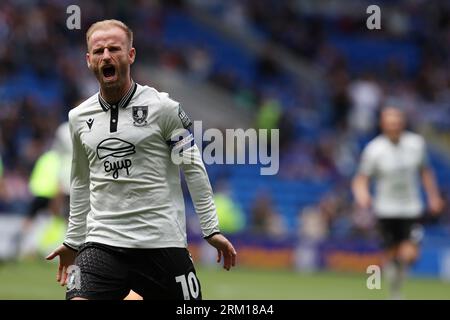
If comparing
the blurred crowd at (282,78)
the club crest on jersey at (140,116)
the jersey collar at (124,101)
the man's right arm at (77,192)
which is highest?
→ the blurred crowd at (282,78)

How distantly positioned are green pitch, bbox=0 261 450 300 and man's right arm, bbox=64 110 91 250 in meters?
5.70

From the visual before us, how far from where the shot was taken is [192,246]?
20.3m

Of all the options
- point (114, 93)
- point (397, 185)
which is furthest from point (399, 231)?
point (114, 93)

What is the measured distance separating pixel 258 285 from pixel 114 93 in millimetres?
9464

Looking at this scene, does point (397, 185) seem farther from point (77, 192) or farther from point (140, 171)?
point (140, 171)

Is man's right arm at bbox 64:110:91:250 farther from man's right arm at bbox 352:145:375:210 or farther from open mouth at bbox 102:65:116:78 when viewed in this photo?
man's right arm at bbox 352:145:375:210

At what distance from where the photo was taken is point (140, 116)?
666 cm

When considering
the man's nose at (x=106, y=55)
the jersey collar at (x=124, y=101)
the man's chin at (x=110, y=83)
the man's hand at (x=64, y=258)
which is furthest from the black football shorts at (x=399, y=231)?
the man's nose at (x=106, y=55)

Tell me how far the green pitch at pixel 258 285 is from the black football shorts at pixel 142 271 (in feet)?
19.9

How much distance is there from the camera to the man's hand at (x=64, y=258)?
6957 mm

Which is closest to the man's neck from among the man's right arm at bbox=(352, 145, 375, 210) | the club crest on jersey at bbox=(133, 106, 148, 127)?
the club crest on jersey at bbox=(133, 106, 148, 127)

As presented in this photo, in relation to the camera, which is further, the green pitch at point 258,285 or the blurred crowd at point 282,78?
the blurred crowd at point 282,78

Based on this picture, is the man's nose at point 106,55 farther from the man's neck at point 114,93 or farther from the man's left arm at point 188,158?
the man's left arm at point 188,158
